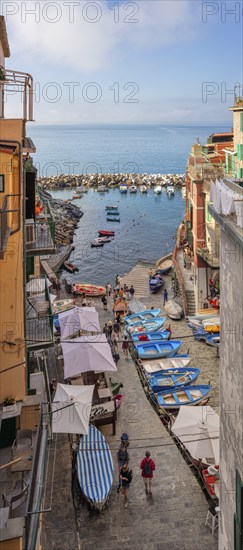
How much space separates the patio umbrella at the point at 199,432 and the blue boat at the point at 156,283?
20696 mm

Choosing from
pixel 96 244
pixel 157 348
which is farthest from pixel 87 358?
pixel 96 244

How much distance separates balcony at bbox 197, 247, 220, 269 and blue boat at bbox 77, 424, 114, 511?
15694mm

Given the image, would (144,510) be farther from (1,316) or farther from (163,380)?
(163,380)

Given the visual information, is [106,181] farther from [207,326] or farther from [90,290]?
[207,326]

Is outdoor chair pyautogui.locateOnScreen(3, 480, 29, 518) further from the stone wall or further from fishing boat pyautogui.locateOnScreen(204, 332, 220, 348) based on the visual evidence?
fishing boat pyautogui.locateOnScreen(204, 332, 220, 348)

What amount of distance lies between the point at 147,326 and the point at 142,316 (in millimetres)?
1959

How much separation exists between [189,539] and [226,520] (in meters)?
3.13

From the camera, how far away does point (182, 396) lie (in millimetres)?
19062

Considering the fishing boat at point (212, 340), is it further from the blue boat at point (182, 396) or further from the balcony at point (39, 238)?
the balcony at point (39, 238)

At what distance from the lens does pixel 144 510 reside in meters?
12.0

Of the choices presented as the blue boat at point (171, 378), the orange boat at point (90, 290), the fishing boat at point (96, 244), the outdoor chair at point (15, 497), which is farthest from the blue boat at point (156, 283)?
the outdoor chair at point (15, 497)

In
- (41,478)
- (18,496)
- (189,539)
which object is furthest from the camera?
(189,539)

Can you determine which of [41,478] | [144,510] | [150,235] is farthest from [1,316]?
[150,235]

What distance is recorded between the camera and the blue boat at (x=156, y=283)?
1417 inches
